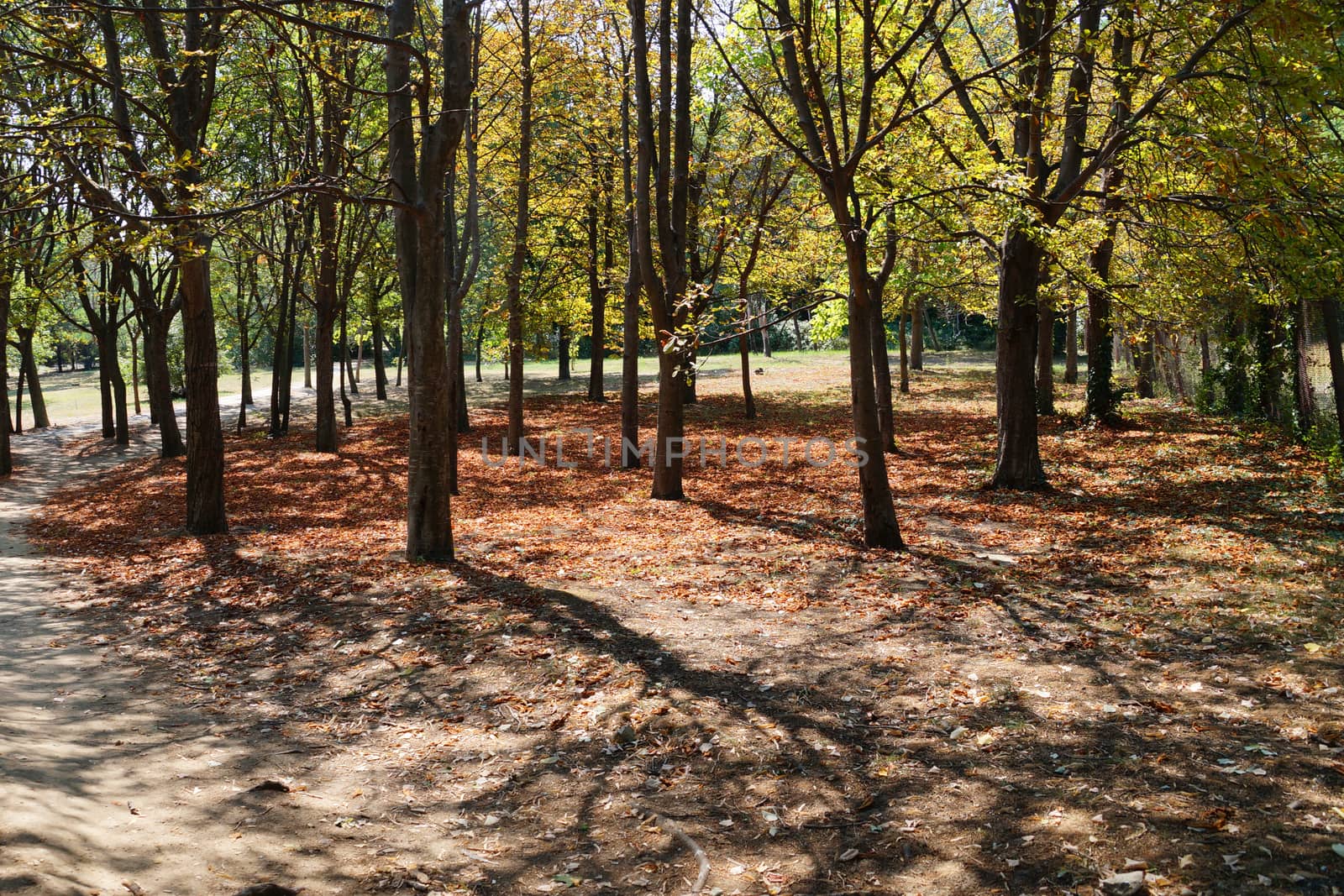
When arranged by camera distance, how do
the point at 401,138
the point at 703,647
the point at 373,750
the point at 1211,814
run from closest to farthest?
the point at 1211,814
the point at 373,750
the point at 703,647
the point at 401,138

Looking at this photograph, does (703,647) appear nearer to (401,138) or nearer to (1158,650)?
(1158,650)

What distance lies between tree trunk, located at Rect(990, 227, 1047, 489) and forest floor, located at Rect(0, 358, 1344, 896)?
31.1 inches

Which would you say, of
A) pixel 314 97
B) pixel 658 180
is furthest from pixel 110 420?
pixel 658 180

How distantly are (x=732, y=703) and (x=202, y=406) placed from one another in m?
9.36

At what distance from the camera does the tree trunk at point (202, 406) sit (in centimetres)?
1217

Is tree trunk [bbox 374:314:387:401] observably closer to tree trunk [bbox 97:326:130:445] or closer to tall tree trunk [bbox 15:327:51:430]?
tree trunk [bbox 97:326:130:445]

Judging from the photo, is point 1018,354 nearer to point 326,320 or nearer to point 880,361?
point 880,361

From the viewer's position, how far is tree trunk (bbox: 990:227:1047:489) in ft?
43.1

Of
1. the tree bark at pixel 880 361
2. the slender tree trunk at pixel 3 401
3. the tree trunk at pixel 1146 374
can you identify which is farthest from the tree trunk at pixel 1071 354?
the slender tree trunk at pixel 3 401

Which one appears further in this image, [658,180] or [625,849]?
[658,180]

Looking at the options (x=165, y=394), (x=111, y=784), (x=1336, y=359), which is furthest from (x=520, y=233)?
(x=111, y=784)

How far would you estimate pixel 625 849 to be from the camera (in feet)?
15.2

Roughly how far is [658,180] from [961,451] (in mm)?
8588

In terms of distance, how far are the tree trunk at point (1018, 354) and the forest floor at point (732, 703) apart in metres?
0.79
